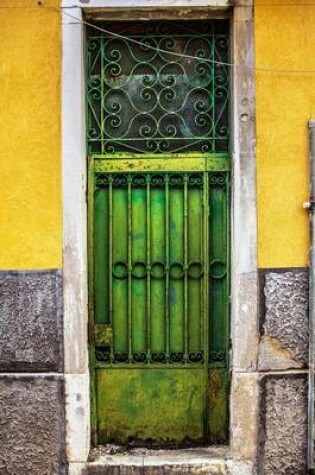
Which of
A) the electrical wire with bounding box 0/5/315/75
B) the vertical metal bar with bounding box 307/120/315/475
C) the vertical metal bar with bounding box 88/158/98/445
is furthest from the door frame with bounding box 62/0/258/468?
the vertical metal bar with bounding box 307/120/315/475

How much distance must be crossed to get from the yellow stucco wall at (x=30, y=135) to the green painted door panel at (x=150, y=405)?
1.02m

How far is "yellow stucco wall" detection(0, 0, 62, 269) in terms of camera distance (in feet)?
14.8

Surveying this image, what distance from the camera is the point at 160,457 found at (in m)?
4.69

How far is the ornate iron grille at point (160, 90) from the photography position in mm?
4727

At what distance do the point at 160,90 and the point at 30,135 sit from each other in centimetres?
99

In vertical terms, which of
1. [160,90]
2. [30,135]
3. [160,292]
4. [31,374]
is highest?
[160,90]

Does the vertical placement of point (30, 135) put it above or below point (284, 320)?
above

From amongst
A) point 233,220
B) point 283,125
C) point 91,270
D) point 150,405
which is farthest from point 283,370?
point 283,125

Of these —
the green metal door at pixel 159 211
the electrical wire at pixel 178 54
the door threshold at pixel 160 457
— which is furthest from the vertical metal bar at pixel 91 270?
the electrical wire at pixel 178 54

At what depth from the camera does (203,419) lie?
15.8ft

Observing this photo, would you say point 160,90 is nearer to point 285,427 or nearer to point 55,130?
point 55,130

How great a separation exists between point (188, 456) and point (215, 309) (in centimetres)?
107

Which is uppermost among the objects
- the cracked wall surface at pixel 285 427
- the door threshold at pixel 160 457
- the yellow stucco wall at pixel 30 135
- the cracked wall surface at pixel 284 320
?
the yellow stucco wall at pixel 30 135

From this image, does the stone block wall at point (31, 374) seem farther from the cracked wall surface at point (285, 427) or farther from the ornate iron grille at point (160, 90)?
the cracked wall surface at point (285, 427)
